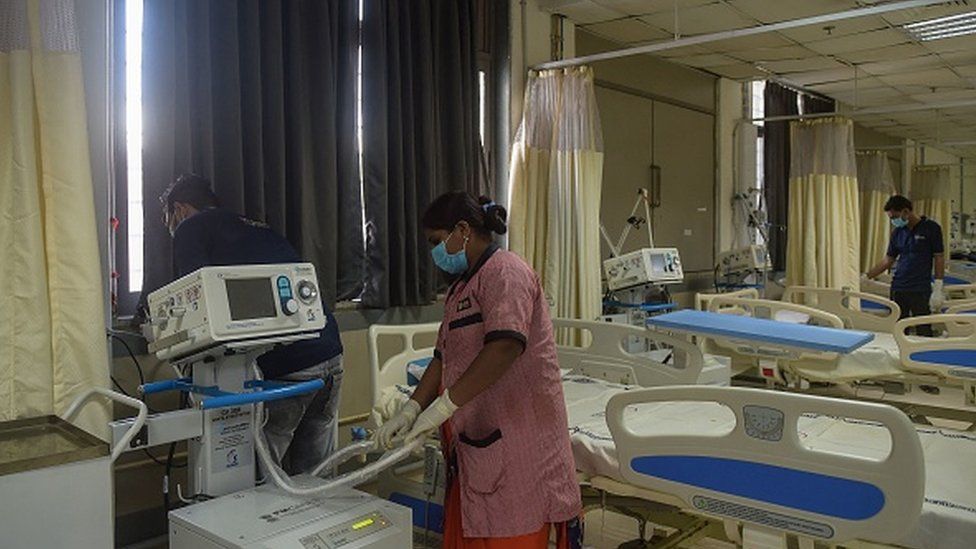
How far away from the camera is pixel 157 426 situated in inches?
69.0

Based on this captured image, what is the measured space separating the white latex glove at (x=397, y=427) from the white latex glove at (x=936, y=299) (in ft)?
15.8

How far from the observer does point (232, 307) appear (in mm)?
1755

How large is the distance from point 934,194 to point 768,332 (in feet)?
28.5

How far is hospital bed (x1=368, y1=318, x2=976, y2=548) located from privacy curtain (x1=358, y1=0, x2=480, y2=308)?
172 centimetres

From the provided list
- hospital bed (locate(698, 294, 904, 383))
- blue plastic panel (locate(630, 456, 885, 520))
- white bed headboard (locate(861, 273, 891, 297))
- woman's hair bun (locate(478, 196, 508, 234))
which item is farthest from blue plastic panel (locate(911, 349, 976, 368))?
white bed headboard (locate(861, 273, 891, 297))

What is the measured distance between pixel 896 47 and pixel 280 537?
5.70 meters

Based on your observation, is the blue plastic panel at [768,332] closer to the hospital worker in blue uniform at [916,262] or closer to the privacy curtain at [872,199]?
the hospital worker in blue uniform at [916,262]

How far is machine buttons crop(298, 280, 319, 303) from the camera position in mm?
1885

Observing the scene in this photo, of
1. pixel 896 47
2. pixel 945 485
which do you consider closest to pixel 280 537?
pixel 945 485

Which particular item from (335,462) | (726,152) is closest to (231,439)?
(335,462)

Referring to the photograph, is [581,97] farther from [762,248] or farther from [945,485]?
[945,485]

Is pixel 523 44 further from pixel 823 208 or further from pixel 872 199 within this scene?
pixel 872 199

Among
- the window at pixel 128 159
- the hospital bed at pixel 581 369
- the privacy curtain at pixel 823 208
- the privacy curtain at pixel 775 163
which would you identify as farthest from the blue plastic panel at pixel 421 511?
the privacy curtain at pixel 775 163

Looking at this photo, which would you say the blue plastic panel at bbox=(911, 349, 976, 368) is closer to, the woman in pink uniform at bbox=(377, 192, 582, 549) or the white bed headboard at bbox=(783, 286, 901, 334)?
the white bed headboard at bbox=(783, 286, 901, 334)
